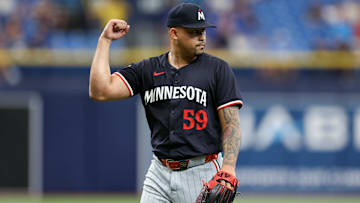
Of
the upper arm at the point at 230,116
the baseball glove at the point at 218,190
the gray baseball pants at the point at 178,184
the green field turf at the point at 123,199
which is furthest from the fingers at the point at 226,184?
the green field turf at the point at 123,199

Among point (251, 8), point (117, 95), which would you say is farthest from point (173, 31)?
Answer: point (251, 8)

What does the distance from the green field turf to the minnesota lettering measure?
659 cm

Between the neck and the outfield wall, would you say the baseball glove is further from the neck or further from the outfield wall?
the outfield wall

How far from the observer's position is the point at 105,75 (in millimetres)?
4602

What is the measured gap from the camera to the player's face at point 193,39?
4.60 m

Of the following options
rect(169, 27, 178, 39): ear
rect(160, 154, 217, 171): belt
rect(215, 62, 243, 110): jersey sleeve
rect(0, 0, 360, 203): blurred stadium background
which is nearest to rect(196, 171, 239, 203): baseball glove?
rect(160, 154, 217, 171): belt

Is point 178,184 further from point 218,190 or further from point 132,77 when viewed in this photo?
point 132,77

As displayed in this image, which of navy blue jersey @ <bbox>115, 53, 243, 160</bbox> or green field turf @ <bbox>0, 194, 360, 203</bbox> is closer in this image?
navy blue jersey @ <bbox>115, 53, 243, 160</bbox>

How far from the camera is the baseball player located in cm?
452

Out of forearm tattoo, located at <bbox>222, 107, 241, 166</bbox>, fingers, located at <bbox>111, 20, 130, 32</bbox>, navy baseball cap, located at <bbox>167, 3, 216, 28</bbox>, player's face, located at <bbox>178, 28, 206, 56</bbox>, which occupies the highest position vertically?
navy baseball cap, located at <bbox>167, 3, 216, 28</bbox>

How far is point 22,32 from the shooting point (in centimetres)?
1320

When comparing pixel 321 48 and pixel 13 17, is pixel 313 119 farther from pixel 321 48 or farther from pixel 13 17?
pixel 13 17

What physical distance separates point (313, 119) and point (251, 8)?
3090 mm

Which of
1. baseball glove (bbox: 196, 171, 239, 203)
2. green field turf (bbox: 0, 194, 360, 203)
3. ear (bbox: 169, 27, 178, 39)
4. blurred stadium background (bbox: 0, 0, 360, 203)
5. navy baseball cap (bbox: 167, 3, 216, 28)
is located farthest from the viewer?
blurred stadium background (bbox: 0, 0, 360, 203)
